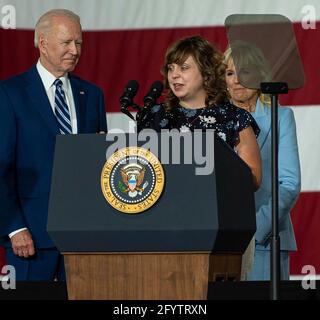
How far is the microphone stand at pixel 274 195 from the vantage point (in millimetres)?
2643

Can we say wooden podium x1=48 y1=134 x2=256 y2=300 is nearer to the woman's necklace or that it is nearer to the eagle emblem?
the eagle emblem

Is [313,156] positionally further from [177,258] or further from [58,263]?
[177,258]

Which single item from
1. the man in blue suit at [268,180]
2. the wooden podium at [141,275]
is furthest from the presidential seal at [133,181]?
the man in blue suit at [268,180]

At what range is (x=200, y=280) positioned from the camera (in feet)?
8.68

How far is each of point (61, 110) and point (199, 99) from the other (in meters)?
0.48

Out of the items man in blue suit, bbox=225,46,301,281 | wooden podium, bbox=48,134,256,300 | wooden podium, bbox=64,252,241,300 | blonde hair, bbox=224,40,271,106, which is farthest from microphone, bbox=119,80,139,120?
man in blue suit, bbox=225,46,301,281

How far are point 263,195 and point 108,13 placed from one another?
4.51 feet

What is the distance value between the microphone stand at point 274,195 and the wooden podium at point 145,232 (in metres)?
0.08

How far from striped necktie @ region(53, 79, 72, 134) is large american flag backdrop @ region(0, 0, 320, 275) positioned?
1.14 metres

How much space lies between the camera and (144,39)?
4.70m

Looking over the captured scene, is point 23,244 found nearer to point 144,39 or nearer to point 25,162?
point 25,162

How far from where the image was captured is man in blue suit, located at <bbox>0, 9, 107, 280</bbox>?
336cm

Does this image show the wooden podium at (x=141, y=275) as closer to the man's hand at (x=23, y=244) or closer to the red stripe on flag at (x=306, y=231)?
the man's hand at (x=23, y=244)
